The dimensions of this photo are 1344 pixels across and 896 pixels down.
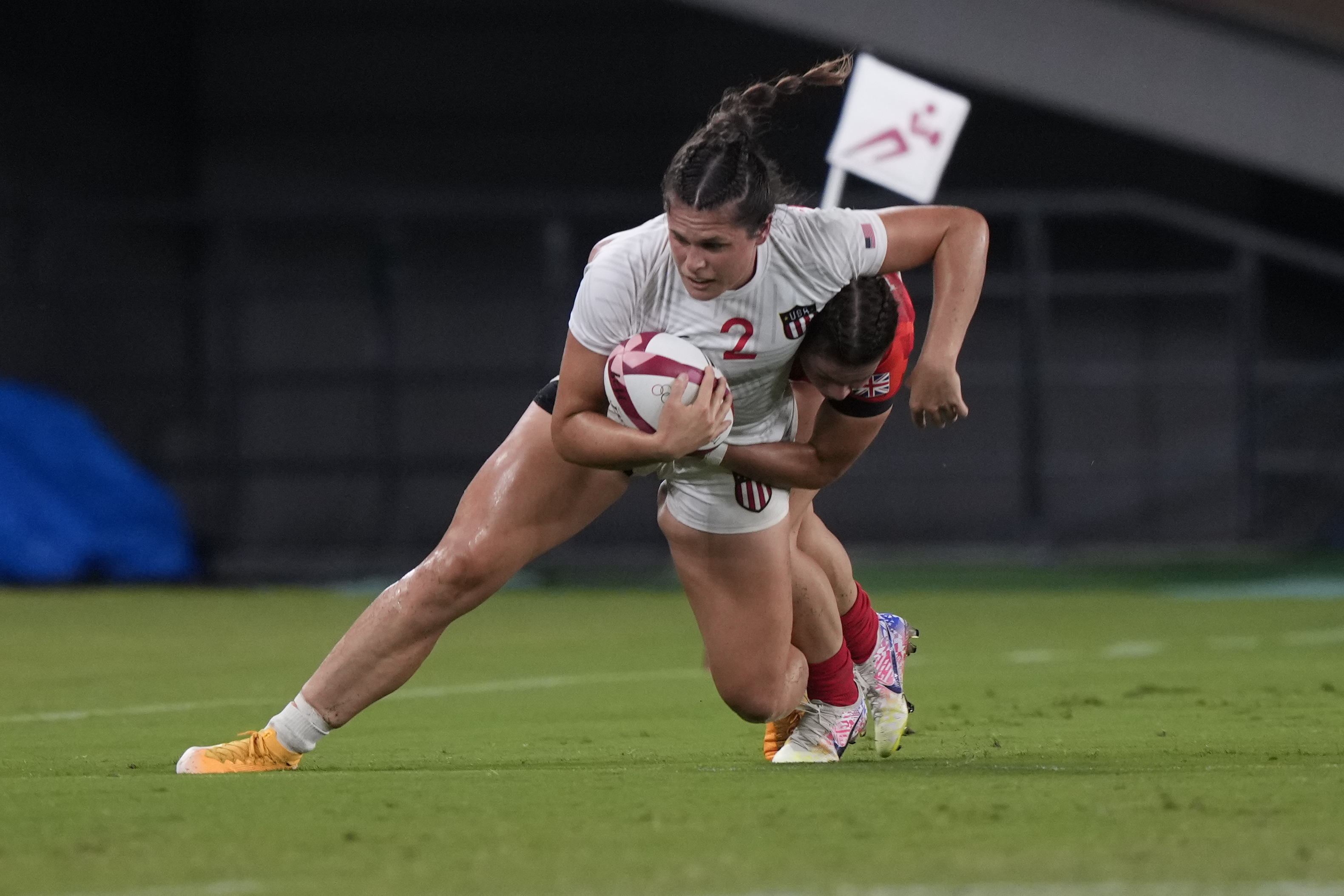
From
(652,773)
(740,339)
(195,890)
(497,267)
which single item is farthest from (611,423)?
(497,267)

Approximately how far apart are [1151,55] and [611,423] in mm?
8525

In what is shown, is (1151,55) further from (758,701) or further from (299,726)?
(299,726)

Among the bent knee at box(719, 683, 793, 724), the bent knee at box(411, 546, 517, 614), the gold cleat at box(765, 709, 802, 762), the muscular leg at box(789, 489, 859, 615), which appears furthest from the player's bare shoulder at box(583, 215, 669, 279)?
the gold cleat at box(765, 709, 802, 762)

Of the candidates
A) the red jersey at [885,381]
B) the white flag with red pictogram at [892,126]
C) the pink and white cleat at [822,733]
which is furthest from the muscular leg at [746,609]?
the white flag with red pictogram at [892,126]

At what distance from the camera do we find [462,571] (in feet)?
15.5

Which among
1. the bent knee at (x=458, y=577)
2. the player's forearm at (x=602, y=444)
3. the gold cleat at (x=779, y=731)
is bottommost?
the gold cleat at (x=779, y=731)

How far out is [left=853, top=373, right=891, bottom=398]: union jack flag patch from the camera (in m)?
4.69

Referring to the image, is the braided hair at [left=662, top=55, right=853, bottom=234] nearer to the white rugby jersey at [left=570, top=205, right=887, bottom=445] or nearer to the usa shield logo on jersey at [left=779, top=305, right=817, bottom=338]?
the white rugby jersey at [left=570, top=205, right=887, bottom=445]

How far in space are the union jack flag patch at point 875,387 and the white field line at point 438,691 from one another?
7.32 feet

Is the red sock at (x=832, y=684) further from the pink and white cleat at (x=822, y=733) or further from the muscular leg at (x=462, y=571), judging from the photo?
the muscular leg at (x=462, y=571)

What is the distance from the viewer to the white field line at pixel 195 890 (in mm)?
3104

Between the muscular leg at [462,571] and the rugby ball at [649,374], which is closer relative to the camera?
the rugby ball at [649,374]

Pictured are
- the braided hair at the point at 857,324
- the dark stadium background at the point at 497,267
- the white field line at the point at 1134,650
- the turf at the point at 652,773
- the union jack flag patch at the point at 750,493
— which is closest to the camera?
the turf at the point at 652,773

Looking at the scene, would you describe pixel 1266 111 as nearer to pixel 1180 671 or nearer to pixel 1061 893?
pixel 1180 671
